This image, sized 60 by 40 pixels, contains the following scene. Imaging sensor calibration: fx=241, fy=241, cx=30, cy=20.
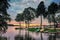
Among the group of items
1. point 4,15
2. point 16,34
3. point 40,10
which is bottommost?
point 16,34

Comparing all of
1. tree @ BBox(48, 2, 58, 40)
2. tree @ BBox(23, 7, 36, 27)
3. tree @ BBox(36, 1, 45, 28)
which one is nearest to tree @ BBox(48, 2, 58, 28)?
tree @ BBox(48, 2, 58, 40)

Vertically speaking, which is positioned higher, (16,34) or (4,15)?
(4,15)

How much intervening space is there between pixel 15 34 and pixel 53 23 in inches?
30.5

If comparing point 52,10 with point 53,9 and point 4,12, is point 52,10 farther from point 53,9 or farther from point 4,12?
point 4,12

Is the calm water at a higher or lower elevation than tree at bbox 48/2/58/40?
lower

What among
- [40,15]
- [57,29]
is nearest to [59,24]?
[57,29]

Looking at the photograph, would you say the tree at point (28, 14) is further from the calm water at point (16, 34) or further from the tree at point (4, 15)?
the tree at point (4, 15)

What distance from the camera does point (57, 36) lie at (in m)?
4.69

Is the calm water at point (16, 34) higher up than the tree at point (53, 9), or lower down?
lower down

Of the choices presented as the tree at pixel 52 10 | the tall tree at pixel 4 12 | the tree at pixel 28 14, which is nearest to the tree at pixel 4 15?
the tall tree at pixel 4 12

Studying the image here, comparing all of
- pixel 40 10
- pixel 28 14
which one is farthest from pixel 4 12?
pixel 40 10

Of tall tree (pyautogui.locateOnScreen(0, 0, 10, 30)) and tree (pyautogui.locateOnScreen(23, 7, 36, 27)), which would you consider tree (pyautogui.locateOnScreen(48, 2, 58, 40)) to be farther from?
tall tree (pyautogui.locateOnScreen(0, 0, 10, 30))

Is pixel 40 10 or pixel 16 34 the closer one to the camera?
pixel 16 34

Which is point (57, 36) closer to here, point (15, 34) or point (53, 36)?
point (53, 36)
